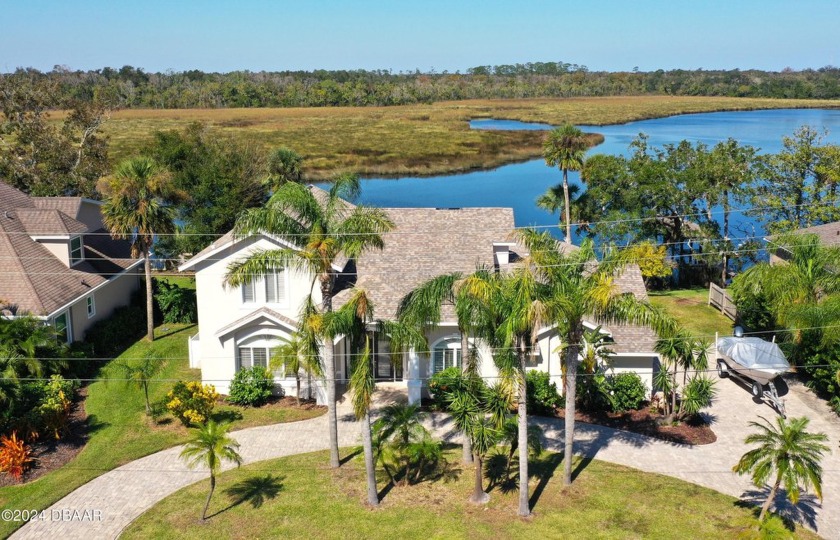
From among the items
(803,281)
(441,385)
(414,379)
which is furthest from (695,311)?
(414,379)

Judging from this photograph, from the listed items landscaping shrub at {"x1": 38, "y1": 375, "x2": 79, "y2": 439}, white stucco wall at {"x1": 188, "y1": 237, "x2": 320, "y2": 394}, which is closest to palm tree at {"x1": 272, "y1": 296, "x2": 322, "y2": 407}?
white stucco wall at {"x1": 188, "y1": 237, "x2": 320, "y2": 394}

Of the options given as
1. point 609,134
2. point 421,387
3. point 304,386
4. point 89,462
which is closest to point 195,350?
point 304,386

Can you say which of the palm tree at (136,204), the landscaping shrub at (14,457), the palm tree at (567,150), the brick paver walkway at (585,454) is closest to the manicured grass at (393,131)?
the palm tree at (567,150)

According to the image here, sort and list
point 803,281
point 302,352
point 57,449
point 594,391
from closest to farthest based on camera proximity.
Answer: point 57,449 < point 302,352 < point 594,391 < point 803,281

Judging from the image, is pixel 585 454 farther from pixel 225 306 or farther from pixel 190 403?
pixel 225 306

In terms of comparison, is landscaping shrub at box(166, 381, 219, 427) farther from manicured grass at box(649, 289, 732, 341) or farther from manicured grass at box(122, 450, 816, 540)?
manicured grass at box(649, 289, 732, 341)
